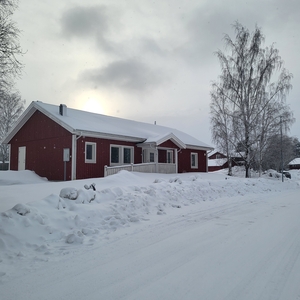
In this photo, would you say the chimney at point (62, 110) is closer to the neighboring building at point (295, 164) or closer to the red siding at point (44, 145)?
the red siding at point (44, 145)

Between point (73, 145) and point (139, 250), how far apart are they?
534 inches

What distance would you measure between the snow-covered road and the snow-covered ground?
0.01 meters

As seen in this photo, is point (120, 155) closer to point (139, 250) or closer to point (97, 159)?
point (97, 159)

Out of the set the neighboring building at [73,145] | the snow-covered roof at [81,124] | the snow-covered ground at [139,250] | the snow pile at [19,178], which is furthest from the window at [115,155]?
the snow-covered ground at [139,250]

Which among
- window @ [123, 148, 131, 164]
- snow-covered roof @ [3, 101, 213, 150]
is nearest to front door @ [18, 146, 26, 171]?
snow-covered roof @ [3, 101, 213, 150]

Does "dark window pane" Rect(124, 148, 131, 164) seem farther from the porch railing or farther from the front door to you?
the front door

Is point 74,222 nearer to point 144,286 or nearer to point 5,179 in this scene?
point 144,286

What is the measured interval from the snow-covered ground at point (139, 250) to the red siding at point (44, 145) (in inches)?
381

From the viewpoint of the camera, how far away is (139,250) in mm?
4789

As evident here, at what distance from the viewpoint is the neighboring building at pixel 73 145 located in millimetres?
17688

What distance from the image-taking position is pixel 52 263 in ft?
13.9

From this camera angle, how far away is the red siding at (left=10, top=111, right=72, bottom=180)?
18312 mm

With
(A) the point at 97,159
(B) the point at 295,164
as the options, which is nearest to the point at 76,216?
(A) the point at 97,159

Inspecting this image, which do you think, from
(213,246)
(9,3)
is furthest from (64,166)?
(213,246)
